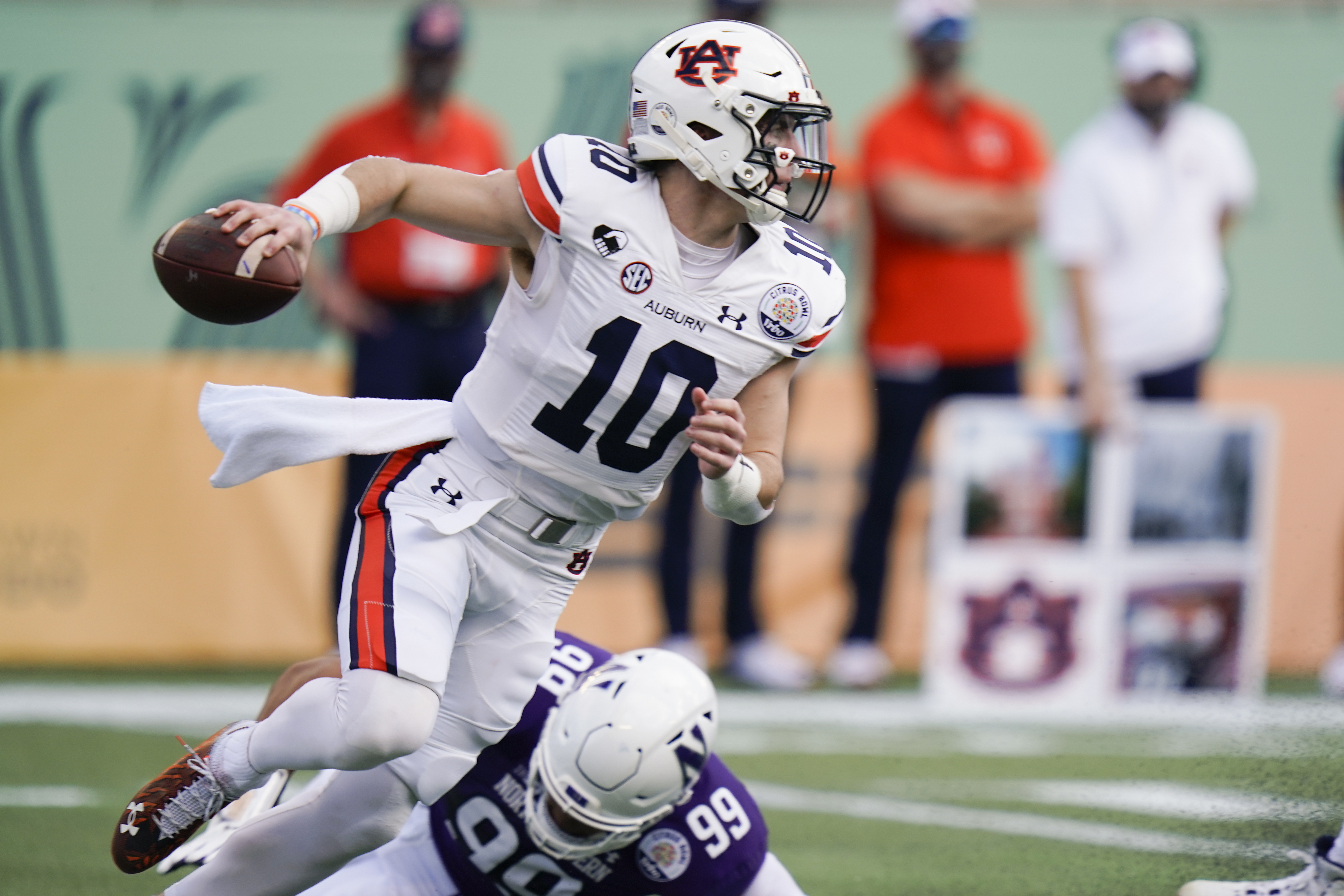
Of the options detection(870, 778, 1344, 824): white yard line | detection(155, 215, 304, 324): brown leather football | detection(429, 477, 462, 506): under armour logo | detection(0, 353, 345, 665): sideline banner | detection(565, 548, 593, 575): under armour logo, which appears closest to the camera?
detection(155, 215, 304, 324): brown leather football

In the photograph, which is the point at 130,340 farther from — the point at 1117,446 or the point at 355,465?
the point at 1117,446

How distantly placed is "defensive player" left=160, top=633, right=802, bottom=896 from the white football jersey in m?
0.43

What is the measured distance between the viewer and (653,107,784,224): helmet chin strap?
10.6ft

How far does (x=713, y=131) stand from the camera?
3242mm

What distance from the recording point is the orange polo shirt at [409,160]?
238 inches

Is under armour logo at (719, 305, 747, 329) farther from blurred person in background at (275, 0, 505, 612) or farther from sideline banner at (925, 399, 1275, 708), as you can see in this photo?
sideline banner at (925, 399, 1275, 708)

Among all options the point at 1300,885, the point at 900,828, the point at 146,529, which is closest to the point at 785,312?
the point at 1300,885

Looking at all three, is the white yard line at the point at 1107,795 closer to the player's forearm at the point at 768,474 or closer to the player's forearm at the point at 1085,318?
the player's forearm at the point at 1085,318

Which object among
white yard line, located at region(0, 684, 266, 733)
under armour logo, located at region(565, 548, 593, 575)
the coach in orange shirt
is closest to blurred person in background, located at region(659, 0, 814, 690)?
the coach in orange shirt

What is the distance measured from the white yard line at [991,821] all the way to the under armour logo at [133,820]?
1.95 metres

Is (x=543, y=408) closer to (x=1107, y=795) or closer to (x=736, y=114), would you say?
(x=736, y=114)

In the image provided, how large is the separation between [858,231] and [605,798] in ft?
14.2

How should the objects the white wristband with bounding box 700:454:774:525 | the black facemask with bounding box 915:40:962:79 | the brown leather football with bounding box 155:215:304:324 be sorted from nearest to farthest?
the brown leather football with bounding box 155:215:304:324 → the white wristband with bounding box 700:454:774:525 → the black facemask with bounding box 915:40:962:79

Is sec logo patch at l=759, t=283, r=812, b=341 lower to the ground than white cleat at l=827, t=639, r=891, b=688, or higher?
higher
